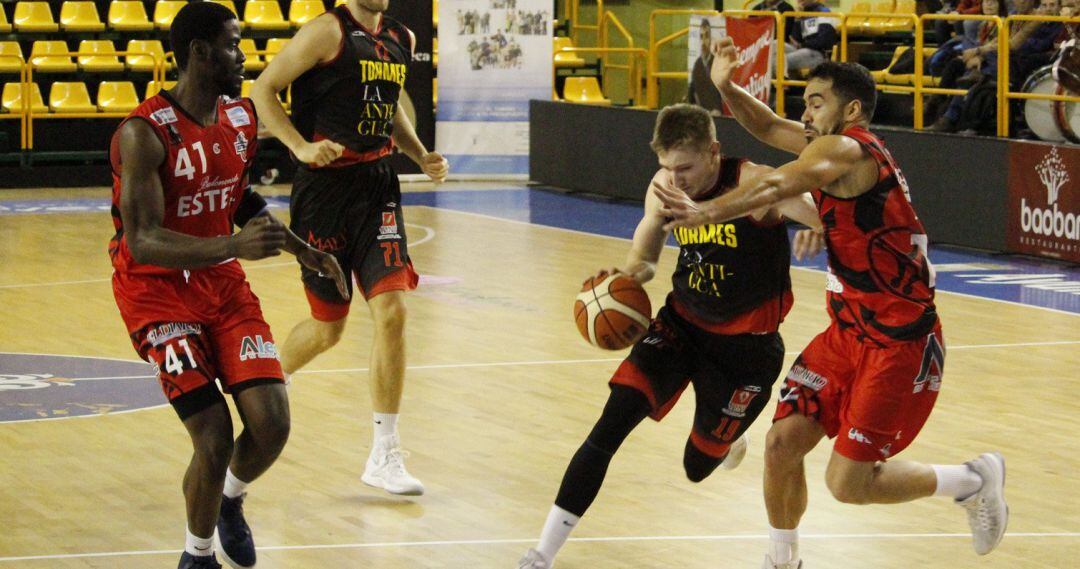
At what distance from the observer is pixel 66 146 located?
1980 centimetres

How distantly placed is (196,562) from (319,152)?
84.6 inches

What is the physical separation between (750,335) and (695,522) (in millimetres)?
965

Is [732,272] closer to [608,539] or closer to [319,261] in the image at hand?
[608,539]

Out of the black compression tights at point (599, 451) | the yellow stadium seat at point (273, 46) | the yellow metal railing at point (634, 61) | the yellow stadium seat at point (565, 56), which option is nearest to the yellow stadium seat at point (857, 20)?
the yellow metal railing at point (634, 61)

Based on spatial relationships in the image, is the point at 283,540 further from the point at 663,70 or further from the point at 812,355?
the point at 663,70

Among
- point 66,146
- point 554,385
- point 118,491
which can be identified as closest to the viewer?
point 118,491

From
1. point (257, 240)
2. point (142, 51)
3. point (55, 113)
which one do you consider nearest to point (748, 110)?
point (257, 240)

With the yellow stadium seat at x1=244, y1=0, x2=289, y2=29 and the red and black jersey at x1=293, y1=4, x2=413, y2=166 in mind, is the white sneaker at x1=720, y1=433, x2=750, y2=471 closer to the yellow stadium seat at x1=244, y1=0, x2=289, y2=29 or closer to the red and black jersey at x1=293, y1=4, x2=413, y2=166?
the red and black jersey at x1=293, y1=4, x2=413, y2=166

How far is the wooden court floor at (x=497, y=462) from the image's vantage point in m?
6.23

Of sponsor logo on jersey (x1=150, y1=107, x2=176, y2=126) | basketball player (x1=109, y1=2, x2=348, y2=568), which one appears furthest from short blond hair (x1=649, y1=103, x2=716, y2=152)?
sponsor logo on jersey (x1=150, y1=107, x2=176, y2=126)

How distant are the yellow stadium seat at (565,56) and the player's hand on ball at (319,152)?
15.2m

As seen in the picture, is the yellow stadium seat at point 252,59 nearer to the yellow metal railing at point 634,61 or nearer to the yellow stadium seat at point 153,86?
the yellow stadium seat at point 153,86

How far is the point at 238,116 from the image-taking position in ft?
18.6


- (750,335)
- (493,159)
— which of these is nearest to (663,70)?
(493,159)
